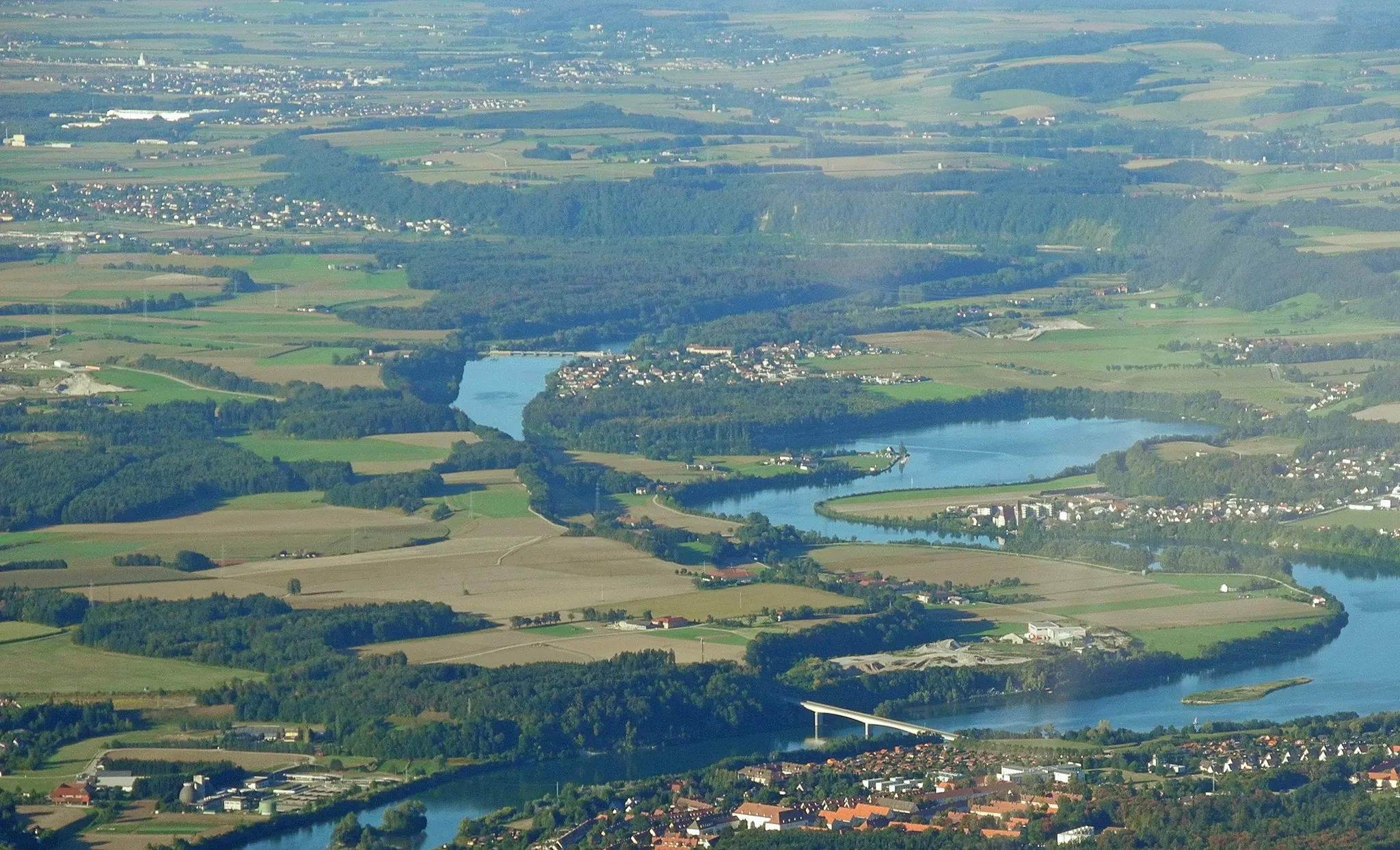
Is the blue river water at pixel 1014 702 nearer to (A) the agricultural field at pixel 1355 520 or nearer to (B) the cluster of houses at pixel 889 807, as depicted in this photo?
(B) the cluster of houses at pixel 889 807

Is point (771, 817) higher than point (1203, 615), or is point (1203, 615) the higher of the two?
point (771, 817)

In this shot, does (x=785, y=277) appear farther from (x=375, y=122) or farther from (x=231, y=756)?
(x=231, y=756)

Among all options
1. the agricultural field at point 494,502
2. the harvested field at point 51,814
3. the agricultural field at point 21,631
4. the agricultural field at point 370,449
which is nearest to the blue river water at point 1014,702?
the harvested field at point 51,814

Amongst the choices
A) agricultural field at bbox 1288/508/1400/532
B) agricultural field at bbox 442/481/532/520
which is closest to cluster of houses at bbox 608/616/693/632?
agricultural field at bbox 442/481/532/520

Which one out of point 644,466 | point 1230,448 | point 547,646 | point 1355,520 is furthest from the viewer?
point 1230,448

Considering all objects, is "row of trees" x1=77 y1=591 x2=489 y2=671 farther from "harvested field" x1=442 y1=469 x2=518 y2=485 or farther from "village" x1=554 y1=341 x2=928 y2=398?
"village" x1=554 y1=341 x2=928 y2=398

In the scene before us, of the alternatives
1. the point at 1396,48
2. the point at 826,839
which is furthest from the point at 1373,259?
the point at 826,839

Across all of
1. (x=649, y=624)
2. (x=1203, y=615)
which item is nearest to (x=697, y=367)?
(x=1203, y=615)

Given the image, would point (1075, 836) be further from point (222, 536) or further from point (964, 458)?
point (964, 458)
